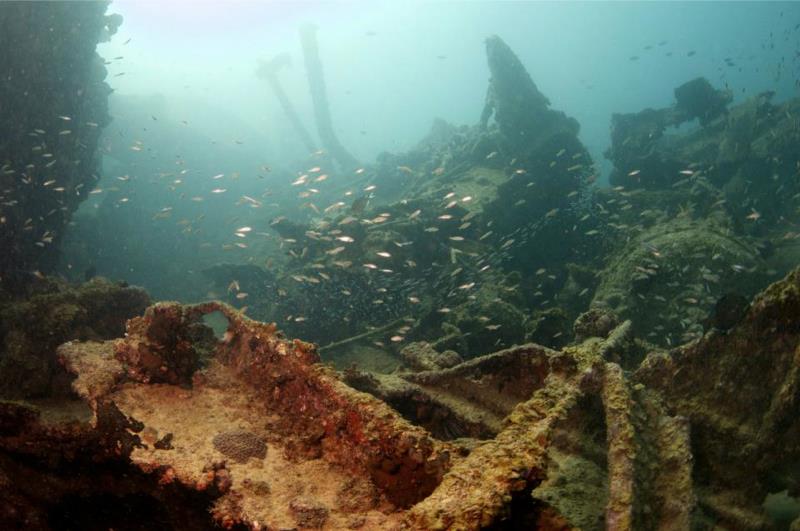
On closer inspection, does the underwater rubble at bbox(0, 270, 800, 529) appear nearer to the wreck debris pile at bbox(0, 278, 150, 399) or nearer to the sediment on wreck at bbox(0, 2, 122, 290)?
the wreck debris pile at bbox(0, 278, 150, 399)

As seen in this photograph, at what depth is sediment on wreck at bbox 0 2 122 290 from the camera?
40.0ft

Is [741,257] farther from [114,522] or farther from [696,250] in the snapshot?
[114,522]

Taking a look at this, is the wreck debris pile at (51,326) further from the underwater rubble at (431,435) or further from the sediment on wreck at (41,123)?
the sediment on wreck at (41,123)

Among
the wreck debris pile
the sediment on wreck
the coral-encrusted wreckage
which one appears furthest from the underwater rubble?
the sediment on wreck

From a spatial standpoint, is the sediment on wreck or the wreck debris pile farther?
the sediment on wreck

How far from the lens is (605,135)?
129250mm

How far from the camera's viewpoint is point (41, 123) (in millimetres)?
13078

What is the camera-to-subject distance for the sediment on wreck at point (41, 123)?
1218 centimetres

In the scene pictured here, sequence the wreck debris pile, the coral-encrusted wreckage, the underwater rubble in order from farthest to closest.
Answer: the wreck debris pile → the coral-encrusted wreckage → the underwater rubble

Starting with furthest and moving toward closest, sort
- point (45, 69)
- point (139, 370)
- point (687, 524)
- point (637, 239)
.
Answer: point (45, 69), point (637, 239), point (139, 370), point (687, 524)

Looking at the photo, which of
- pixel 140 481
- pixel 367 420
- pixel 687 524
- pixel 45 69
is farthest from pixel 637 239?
pixel 45 69

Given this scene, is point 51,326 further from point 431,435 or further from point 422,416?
point 431,435

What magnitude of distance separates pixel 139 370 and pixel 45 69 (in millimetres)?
12996

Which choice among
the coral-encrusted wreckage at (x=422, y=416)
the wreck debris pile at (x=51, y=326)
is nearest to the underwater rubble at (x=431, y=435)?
the coral-encrusted wreckage at (x=422, y=416)
